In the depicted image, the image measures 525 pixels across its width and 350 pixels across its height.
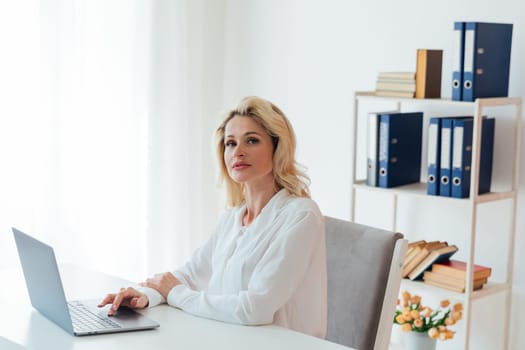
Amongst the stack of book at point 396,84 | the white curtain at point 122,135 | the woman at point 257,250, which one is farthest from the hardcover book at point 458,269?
the white curtain at point 122,135

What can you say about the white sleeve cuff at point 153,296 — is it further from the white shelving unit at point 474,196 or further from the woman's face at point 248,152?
the white shelving unit at point 474,196

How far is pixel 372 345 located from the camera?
225 cm

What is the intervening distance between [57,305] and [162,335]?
258 mm

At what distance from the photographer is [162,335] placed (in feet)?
6.46

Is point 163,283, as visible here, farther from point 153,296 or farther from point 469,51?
point 469,51

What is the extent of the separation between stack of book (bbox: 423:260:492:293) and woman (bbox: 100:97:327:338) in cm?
113

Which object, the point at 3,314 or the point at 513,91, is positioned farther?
the point at 513,91

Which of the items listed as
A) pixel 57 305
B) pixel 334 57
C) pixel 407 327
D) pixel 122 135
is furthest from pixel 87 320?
pixel 334 57

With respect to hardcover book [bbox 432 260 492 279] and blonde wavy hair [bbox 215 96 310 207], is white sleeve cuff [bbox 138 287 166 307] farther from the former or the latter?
hardcover book [bbox 432 260 492 279]

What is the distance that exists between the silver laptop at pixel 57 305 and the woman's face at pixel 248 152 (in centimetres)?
49

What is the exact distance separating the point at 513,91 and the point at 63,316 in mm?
2124

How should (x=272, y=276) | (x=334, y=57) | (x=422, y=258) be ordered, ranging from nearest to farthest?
(x=272, y=276) → (x=422, y=258) → (x=334, y=57)

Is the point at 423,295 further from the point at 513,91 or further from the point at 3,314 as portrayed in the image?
the point at 3,314

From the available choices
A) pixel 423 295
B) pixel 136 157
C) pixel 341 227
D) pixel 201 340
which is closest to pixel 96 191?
pixel 136 157
